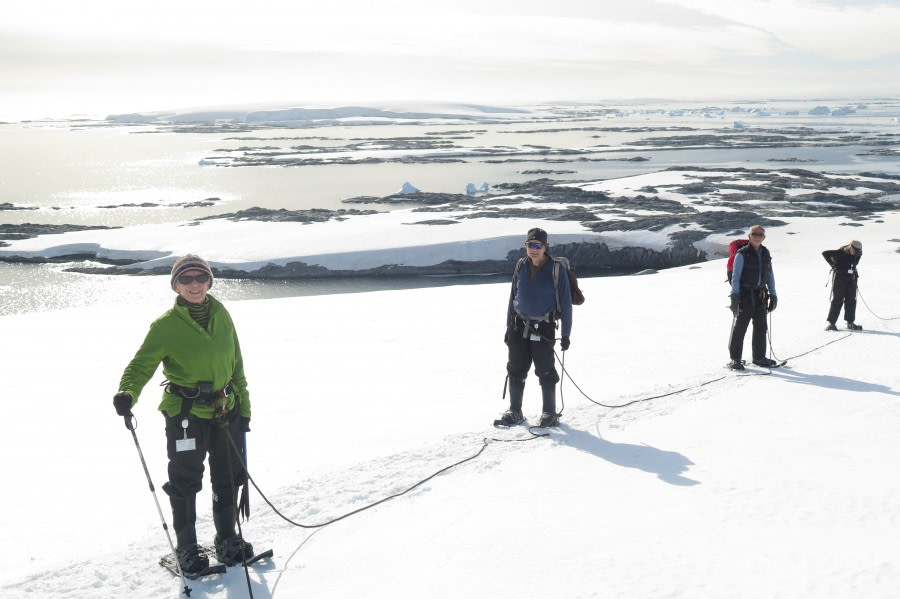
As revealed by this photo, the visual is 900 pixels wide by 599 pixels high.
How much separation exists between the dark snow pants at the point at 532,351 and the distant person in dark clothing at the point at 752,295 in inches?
105

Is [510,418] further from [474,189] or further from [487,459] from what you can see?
[474,189]

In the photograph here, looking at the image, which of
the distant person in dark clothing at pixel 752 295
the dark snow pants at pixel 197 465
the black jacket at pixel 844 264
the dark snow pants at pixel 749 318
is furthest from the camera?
the black jacket at pixel 844 264

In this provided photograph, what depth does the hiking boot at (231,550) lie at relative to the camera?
381cm

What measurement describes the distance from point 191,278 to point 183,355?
1.21ft

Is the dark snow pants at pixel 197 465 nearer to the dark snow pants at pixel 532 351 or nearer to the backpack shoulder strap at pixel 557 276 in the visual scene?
the dark snow pants at pixel 532 351

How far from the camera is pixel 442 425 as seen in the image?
20.8 ft

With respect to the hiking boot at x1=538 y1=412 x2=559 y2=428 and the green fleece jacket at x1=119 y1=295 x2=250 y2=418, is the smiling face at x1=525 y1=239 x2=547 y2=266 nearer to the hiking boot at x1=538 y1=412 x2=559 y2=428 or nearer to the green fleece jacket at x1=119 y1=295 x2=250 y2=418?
the hiking boot at x1=538 y1=412 x2=559 y2=428

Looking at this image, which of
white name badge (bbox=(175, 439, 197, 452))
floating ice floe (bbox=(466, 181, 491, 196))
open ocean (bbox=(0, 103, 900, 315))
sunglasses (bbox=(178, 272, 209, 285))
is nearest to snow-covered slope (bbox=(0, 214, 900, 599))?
white name badge (bbox=(175, 439, 197, 452))

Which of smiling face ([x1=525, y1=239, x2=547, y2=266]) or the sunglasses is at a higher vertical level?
the sunglasses

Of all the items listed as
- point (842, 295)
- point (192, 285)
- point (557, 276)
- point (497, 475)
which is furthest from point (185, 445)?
point (842, 295)

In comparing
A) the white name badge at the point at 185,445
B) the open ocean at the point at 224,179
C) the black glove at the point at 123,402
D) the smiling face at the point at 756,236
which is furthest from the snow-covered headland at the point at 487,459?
the open ocean at the point at 224,179

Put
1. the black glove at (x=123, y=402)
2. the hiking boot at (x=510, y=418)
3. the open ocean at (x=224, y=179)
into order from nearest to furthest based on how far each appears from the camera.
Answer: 1. the black glove at (x=123, y=402)
2. the hiking boot at (x=510, y=418)
3. the open ocean at (x=224, y=179)

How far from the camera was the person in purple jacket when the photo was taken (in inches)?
225

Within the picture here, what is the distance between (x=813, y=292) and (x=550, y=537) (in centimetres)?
1154
